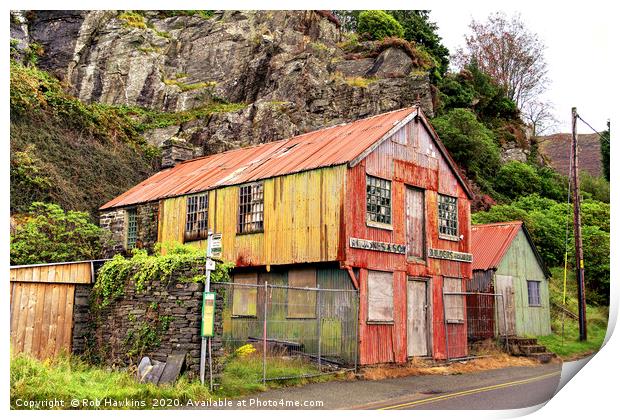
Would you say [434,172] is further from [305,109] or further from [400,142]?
[305,109]

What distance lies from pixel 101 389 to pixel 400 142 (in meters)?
11.8

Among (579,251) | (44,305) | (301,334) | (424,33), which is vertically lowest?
(301,334)

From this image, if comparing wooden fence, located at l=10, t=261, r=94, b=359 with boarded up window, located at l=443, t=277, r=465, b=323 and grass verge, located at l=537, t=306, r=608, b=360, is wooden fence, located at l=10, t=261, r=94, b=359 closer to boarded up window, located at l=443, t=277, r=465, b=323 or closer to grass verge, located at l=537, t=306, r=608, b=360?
boarded up window, located at l=443, t=277, r=465, b=323

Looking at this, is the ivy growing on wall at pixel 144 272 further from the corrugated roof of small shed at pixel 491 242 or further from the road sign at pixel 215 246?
the corrugated roof of small shed at pixel 491 242

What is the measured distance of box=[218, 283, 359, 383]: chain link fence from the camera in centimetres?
1509

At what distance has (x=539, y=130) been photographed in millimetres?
44969

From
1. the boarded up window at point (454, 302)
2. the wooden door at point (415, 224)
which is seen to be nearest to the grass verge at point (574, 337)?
the boarded up window at point (454, 302)

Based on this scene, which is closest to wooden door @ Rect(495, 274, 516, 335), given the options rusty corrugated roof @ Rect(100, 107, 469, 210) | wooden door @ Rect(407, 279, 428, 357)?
rusty corrugated roof @ Rect(100, 107, 469, 210)

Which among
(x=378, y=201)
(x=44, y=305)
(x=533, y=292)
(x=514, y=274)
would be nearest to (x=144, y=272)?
(x=44, y=305)

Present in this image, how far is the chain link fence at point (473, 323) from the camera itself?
21.1m

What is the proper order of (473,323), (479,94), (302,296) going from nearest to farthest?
(302,296) → (473,323) → (479,94)

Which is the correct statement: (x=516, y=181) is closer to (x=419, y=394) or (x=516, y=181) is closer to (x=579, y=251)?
(x=579, y=251)

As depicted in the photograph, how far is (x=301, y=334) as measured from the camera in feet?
57.2

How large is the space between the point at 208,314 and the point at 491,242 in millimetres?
16068
